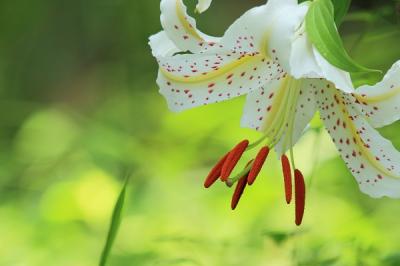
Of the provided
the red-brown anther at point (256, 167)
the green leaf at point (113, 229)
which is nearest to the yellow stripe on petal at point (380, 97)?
the red-brown anther at point (256, 167)

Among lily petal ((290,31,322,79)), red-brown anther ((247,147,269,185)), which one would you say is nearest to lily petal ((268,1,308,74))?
lily petal ((290,31,322,79))

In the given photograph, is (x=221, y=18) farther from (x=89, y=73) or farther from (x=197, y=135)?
(x=197, y=135)

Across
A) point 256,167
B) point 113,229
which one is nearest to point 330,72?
point 256,167

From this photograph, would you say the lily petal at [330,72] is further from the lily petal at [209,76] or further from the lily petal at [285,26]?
the lily petal at [209,76]

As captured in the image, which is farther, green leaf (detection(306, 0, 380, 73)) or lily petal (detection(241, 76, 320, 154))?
lily petal (detection(241, 76, 320, 154))

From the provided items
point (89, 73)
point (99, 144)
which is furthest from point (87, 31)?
point (99, 144)

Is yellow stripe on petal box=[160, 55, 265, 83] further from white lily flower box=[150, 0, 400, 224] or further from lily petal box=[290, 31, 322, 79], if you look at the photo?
lily petal box=[290, 31, 322, 79]
